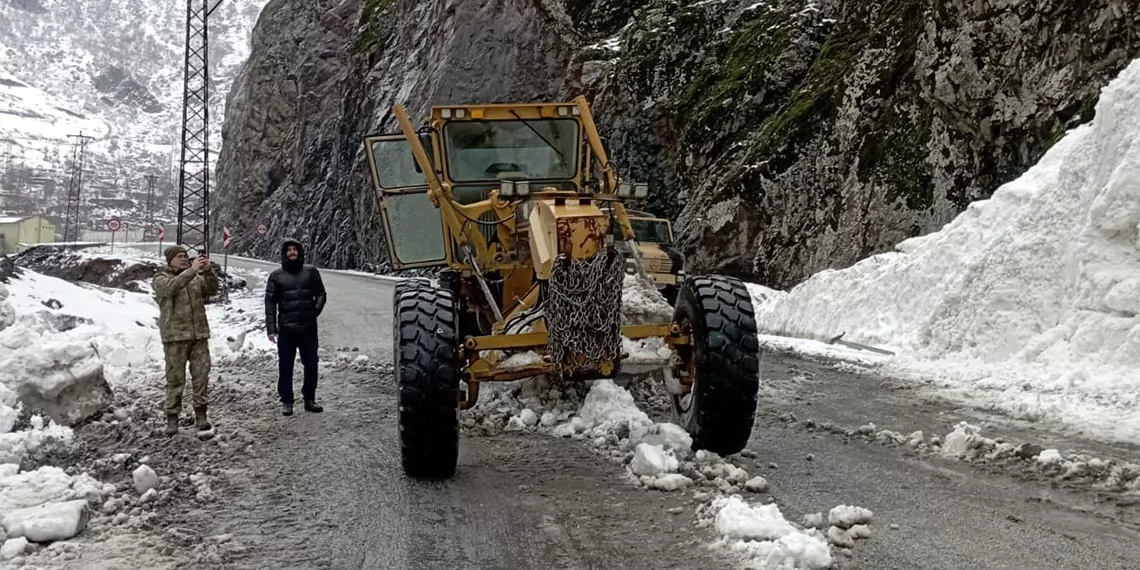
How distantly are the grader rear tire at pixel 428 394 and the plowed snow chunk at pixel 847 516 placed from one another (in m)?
2.21

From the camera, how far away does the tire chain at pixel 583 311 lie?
4992 millimetres

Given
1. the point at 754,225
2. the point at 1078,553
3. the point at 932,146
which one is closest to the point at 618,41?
the point at 754,225

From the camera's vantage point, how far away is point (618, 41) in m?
29.5

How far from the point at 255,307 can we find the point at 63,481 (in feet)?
48.8

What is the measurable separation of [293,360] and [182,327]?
110cm

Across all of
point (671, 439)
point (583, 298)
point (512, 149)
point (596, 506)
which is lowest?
point (596, 506)

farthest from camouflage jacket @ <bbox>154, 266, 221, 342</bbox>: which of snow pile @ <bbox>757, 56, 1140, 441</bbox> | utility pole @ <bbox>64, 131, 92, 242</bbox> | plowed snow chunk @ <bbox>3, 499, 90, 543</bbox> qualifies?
utility pole @ <bbox>64, 131, 92, 242</bbox>

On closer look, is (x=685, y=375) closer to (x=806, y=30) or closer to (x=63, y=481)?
(x=63, y=481)

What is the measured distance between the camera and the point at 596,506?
4.55 m

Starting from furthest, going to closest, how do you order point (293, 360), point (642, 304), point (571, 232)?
point (293, 360) < point (642, 304) < point (571, 232)

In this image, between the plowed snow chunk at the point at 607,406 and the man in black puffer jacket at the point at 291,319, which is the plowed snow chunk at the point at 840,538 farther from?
the man in black puffer jacket at the point at 291,319

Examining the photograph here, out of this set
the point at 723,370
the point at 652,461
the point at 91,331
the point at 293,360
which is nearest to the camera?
the point at 652,461

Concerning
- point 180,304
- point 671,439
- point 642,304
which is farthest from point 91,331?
point 671,439

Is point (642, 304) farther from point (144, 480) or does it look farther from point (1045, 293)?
point (1045, 293)
